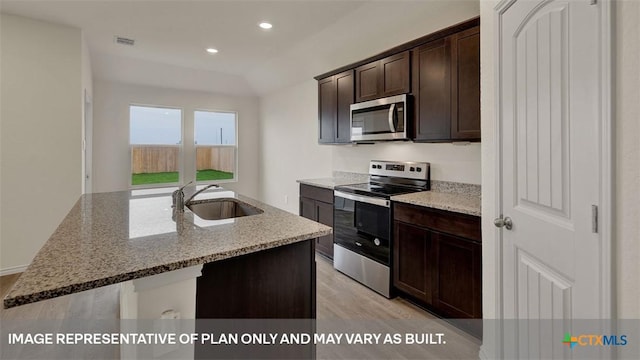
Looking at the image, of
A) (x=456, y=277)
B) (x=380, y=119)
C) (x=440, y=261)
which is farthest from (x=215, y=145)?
(x=456, y=277)

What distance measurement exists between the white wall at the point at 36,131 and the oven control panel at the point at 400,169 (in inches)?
135

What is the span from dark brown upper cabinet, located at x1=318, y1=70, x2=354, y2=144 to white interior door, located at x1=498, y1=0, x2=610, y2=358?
2.04 m

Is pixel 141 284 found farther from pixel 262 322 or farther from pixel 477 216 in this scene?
pixel 477 216

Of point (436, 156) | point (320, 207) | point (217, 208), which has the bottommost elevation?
point (320, 207)

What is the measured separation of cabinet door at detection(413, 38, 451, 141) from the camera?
250 centimetres

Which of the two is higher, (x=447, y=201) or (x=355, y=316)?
(x=447, y=201)

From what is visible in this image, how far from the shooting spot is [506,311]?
5.40 feet

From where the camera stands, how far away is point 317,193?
3.73 metres

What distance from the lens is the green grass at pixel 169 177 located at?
213 inches

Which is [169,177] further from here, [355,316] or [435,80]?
[435,80]

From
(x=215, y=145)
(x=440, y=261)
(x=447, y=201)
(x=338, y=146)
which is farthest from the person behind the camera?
(x=215, y=145)

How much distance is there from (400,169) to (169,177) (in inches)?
170

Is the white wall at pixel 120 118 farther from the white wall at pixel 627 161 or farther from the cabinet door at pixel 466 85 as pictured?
the white wall at pixel 627 161

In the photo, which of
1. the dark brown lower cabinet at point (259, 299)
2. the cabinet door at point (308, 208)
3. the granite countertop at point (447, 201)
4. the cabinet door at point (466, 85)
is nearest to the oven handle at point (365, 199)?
the granite countertop at point (447, 201)
